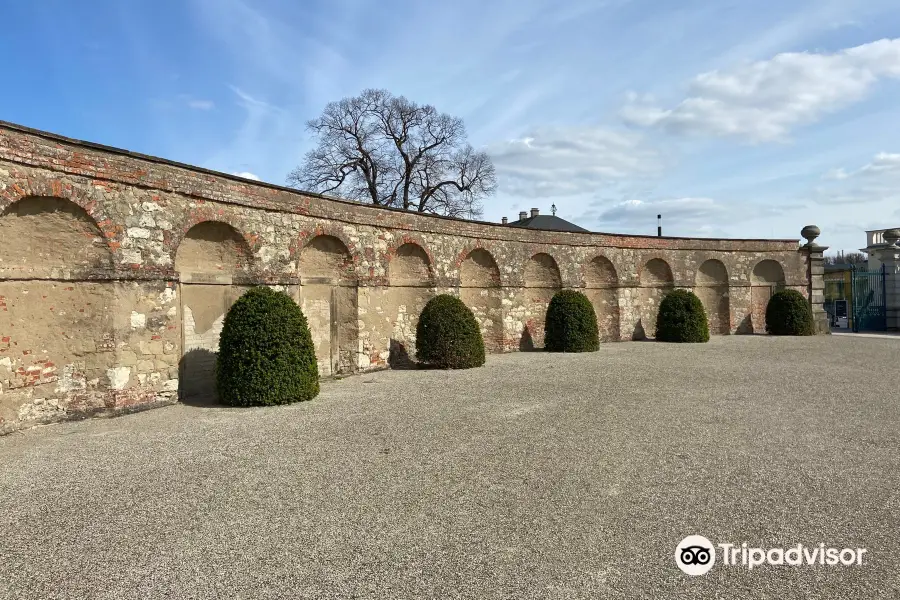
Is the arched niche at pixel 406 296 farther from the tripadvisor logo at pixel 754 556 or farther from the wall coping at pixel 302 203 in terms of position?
the tripadvisor logo at pixel 754 556

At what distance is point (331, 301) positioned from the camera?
36.4 ft

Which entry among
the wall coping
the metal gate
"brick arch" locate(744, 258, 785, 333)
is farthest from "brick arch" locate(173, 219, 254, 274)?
the metal gate

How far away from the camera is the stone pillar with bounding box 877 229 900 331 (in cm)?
2044

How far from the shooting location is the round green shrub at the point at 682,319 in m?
16.8

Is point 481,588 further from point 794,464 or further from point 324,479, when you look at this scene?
point 794,464

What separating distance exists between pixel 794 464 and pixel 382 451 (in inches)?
151

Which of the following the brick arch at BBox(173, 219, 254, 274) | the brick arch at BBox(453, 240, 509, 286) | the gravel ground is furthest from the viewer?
the brick arch at BBox(453, 240, 509, 286)

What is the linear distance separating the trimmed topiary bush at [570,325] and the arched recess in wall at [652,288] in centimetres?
442

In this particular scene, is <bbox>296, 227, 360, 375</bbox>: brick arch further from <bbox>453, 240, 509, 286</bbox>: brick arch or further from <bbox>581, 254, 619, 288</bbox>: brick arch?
<bbox>581, 254, 619, 288</bbox>: brick arch

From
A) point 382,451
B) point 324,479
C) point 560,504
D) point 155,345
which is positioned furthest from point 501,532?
point 155,345

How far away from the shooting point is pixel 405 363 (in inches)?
495

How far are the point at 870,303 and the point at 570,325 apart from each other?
48.8 feet

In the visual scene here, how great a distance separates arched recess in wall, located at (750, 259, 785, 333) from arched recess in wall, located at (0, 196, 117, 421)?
19.7 metres

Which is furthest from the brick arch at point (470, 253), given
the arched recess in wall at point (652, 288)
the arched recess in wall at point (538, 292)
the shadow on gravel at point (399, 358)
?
the arched recess in wall at point (652, 288)
